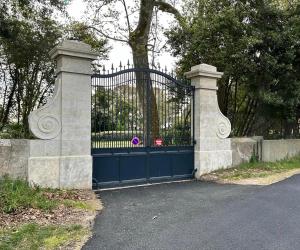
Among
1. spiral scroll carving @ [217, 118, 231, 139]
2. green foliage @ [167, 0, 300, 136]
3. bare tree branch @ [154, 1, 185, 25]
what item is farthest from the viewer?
bare tree branch @ [154, 1, 185, 25]

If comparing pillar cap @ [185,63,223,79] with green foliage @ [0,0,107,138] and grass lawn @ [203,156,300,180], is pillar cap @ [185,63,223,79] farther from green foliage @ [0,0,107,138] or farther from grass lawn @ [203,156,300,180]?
green foliage @ [0,0,107,138]

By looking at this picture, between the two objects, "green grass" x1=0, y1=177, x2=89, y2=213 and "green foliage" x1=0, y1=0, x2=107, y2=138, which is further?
"green foliage" x1=0, y1=0, x2=107, y2=138

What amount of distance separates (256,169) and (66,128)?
19.0 feet

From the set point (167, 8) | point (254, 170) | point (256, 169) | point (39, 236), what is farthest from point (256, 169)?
point (167, 8)

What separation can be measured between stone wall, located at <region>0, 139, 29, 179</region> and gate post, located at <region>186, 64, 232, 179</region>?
14.8 ft

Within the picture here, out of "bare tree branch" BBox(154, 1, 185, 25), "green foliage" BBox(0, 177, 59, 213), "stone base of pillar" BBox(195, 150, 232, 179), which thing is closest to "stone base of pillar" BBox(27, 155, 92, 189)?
"green foliage" BBox(0, 177, 59, 213)

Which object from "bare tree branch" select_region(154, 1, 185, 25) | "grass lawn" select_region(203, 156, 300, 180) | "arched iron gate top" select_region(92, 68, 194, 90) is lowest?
"grass lawn" select_region(203, 156, 300, 180)

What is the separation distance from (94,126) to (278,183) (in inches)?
180

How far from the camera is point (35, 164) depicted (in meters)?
6.95

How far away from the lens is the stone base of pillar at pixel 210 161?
30.6 ft

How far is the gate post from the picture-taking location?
935cm

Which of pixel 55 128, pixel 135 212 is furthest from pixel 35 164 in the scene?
pixel 135 212

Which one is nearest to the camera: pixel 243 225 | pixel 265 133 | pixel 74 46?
pixel 243 225

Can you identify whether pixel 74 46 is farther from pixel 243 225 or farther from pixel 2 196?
pixel 243 225
